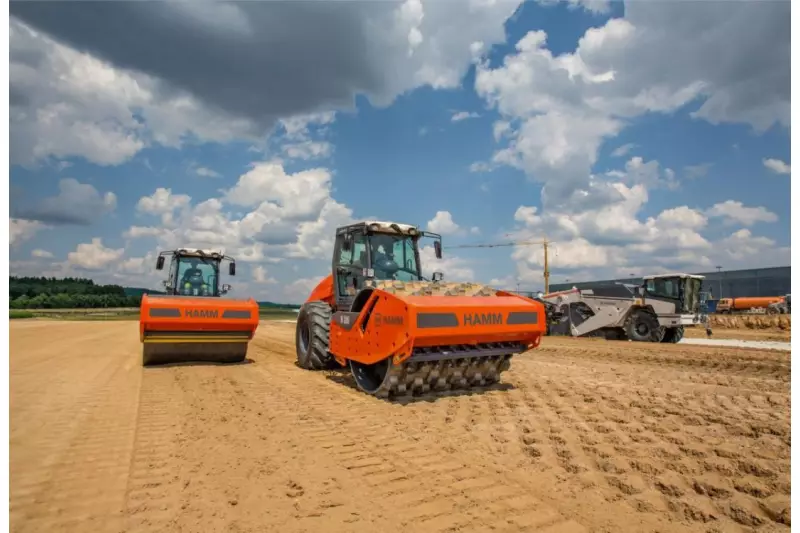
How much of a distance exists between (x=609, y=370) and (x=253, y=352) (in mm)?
8552

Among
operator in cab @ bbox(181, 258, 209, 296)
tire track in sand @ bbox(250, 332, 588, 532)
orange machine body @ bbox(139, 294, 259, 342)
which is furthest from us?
operator in cab @ bbox(181, 258, 209, 296)

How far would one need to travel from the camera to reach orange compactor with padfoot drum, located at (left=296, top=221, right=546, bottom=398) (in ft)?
19.0

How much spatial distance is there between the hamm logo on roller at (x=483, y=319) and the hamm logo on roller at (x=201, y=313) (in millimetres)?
5321

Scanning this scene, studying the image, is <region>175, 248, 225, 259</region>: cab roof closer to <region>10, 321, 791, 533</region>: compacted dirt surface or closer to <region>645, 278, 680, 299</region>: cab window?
<region>10, 321, 791, 533</region>: compacted dirt surface

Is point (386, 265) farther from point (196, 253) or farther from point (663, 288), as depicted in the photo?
point (663, 288)

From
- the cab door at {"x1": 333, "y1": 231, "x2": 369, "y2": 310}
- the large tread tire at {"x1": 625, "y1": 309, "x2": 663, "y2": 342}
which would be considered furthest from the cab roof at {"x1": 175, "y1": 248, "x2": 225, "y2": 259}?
the large tread tire at {"x1": 625, "y1": 309, "x2": 663, "y2": 342}

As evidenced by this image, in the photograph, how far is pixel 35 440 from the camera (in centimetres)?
450

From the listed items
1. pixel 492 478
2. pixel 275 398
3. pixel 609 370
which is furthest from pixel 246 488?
pixel 609 370

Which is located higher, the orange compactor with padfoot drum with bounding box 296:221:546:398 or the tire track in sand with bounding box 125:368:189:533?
the orange compactor with padfoot drum with bounding box 296:221:546:398

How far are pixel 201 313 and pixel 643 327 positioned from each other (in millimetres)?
15195

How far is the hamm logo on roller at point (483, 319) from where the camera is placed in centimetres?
600

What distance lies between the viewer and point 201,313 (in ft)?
29.5

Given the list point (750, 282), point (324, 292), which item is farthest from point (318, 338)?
point (750, 282)

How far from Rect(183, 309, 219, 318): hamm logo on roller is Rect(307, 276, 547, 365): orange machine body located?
3281mm
